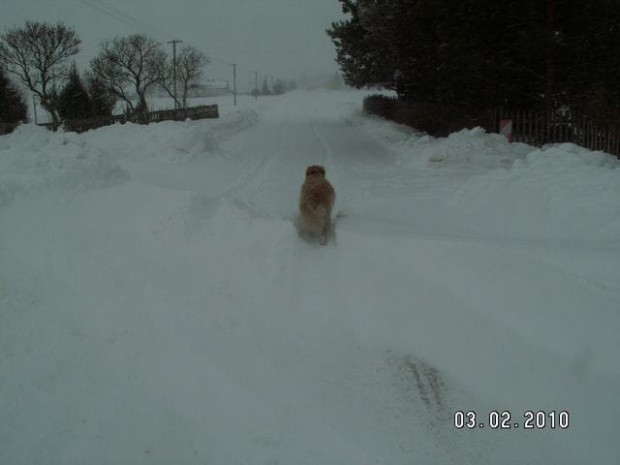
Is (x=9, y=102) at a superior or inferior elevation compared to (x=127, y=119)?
superior

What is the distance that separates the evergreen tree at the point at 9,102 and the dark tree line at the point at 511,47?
26.2 metres

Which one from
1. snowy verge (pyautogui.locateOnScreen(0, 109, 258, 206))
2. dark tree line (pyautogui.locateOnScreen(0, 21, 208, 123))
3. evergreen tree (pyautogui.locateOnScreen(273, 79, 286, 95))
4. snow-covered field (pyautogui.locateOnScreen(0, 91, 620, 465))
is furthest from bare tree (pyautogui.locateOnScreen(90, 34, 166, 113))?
evergreen tree (pyautogui.locateOnScreen(273, 79, 286, 95))

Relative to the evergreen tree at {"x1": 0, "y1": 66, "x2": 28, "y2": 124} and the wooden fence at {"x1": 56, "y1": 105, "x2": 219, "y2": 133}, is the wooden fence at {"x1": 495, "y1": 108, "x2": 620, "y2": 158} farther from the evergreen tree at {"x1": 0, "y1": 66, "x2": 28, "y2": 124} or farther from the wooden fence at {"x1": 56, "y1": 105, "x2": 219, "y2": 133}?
the evergreen tree at {"x1": 0, "y1": 66, "x2": 28, "y2": 124}

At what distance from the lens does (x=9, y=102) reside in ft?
98.0

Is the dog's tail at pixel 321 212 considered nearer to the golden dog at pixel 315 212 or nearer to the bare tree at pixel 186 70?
the golden dog at pixel 315 212

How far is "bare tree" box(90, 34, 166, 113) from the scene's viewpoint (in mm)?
35531

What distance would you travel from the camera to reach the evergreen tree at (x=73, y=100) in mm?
31000

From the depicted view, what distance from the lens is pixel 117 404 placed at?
3154 millimetres

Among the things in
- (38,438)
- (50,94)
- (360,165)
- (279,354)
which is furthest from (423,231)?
(50,94)

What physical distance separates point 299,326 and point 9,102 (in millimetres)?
34129

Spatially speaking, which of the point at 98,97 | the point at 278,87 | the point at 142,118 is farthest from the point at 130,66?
the point at 278,87

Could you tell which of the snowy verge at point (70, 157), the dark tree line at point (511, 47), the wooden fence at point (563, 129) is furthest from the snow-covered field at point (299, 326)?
the dark tree line at point (511, 47)

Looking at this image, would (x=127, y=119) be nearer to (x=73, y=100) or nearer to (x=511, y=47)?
(x=73, y=100)

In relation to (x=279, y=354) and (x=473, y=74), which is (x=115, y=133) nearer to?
(x=473, y=74)
